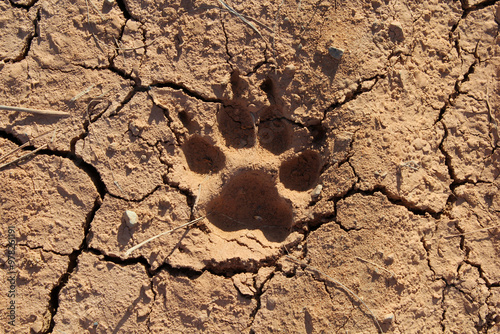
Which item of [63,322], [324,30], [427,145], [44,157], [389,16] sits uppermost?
[389,16]

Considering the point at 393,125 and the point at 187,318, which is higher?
the point at 393,125

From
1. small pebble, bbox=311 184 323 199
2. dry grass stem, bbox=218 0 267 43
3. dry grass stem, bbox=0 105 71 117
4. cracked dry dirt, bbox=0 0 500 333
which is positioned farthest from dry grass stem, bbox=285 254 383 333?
dry grass stem, bbox=0 105 71 117

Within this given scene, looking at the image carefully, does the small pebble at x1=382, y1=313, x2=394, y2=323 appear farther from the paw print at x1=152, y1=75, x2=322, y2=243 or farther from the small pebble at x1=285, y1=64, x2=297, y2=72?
the small pebble at x1=285, y1=64, x2=297, y2=72

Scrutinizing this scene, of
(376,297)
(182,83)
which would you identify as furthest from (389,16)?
(376,297)

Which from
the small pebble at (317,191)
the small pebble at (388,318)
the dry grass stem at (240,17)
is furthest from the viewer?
the dry grass stem at (240,17)

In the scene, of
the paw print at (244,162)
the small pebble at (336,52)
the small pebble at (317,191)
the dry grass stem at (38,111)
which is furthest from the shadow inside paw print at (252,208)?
the dry grass stem at (38,111)

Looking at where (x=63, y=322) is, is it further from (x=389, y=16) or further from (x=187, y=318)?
(x=389, y=16)

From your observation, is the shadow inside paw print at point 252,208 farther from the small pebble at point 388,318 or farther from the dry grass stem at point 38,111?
the dry grass stem at point 38,111
